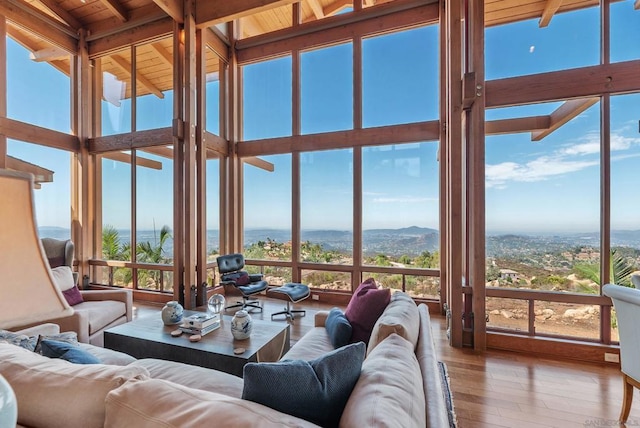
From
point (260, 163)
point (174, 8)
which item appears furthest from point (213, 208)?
point (174, 8)

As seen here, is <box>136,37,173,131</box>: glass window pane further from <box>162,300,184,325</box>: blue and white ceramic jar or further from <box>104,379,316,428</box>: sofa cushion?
<box>104,379,316,428</box>: sofa cushion

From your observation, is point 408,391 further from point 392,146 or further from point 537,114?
point 392,146

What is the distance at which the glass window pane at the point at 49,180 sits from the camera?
14.8 ft

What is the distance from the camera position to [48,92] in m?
4.90

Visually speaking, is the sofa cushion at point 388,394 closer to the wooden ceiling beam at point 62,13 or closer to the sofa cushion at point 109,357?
the sofa cushion at point 109,357

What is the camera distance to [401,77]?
4.57m

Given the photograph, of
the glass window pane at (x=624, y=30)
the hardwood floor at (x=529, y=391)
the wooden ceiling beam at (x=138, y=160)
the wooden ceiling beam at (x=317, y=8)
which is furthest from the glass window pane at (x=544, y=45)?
the wooden ceiling beam at (x=138, y=160)

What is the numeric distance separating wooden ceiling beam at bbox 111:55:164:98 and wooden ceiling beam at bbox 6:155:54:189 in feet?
7.13

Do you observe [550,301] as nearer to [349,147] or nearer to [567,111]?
[567,111]

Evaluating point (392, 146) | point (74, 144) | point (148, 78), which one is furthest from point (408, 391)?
point (74, 144)

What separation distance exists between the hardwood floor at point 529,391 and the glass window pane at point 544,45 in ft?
10.1

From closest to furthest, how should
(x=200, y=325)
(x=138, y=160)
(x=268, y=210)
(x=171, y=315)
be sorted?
(x=200, y=325)
(x=171, y=315)
(x=138, y=160)
(x=268, y=210)

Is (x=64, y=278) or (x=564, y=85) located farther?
(x=64, y=278)

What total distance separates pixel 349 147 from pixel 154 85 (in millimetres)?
3614
